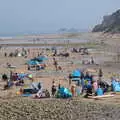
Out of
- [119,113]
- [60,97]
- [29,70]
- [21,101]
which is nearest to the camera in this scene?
[119,113]

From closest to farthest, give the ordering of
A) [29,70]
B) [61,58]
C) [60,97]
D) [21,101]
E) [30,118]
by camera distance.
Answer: [30,118], [21,101], [60,97], [29,70], [61,58]

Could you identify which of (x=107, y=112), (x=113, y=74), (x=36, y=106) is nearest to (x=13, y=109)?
(x=36, y=106)

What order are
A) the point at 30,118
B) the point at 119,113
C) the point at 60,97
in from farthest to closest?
1. the point at 60,97
2. the point at 119,113
3. the point at 30,118

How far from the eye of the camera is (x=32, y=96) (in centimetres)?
2575

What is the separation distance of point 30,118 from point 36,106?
2701mm

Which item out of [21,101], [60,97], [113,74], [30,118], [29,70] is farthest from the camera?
[29,70]

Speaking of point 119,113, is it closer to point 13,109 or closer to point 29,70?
point 13,109

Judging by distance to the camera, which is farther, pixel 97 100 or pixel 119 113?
pixel 97 100

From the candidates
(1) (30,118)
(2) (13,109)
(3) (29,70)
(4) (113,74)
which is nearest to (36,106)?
(2) (13,109)

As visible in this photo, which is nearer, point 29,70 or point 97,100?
point 97,100

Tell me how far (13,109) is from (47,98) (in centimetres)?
473

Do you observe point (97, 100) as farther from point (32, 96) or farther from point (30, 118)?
point (30, 118)

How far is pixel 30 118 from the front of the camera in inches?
737

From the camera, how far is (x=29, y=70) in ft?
135
